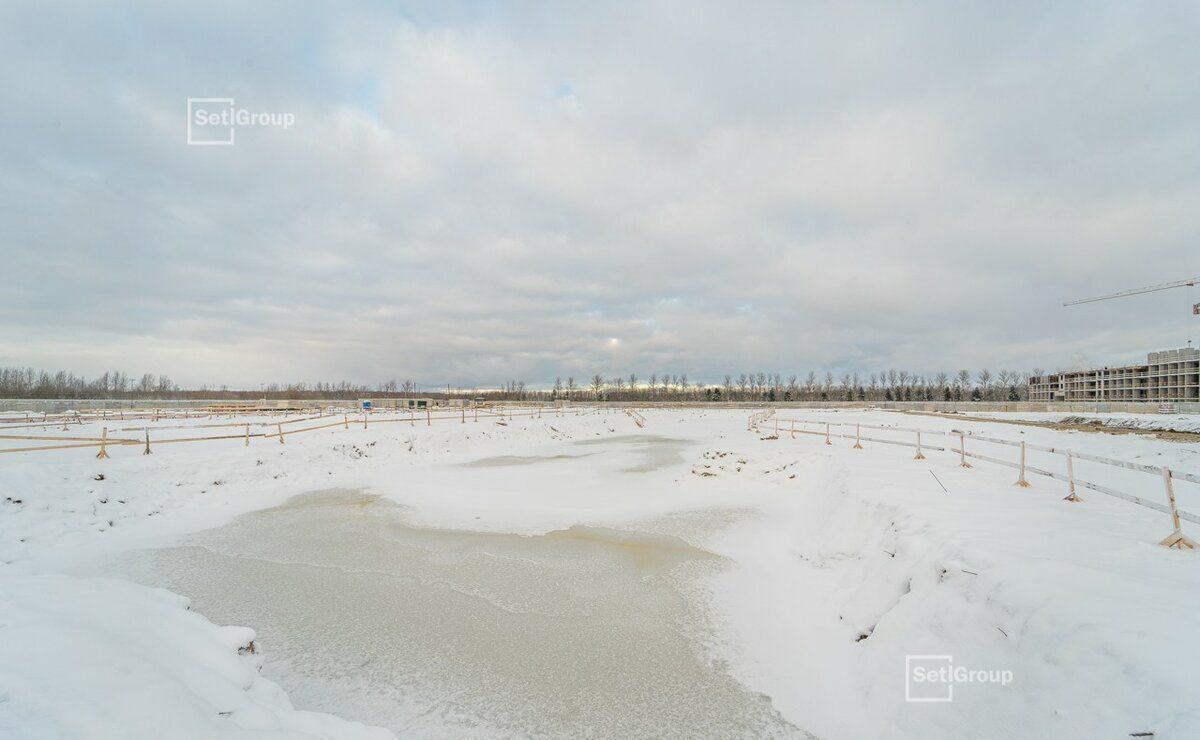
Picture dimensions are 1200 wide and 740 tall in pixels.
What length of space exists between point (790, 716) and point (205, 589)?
374 inches

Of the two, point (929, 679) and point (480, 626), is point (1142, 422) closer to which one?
point (929, 679)

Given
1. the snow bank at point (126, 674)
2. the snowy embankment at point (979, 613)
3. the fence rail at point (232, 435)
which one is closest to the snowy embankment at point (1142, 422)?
the snowy embankment at point (979, 613)

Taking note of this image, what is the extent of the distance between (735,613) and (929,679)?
2930 millimetres

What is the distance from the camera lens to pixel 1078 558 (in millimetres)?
6207

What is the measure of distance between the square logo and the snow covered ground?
8 cm

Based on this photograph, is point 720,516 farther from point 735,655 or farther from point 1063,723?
point 1063,723

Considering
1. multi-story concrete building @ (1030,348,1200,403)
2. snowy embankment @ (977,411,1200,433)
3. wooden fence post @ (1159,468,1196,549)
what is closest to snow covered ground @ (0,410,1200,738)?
wooden fence post @ (1159,468,1196,549)

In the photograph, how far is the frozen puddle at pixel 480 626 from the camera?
16.8 feet

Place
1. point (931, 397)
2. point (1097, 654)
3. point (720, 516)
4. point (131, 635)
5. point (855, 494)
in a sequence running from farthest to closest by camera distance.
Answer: point (931, 397), point (720, 516), point (855, 494), point (131, 635), point (1097, 654)

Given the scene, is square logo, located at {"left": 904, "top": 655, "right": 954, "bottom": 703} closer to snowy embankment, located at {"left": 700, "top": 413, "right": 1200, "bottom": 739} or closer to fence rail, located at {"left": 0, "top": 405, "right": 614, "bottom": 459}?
snowy embankment, located at {"left": 700, "top": 413, "right": 1200, "bottom": 739}

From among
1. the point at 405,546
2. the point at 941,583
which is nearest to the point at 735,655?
the point at 941,583

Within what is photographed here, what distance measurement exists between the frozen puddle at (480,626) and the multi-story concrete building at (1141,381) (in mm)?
101638

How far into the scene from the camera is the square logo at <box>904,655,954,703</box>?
4820 millimetres

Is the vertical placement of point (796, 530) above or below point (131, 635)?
below
